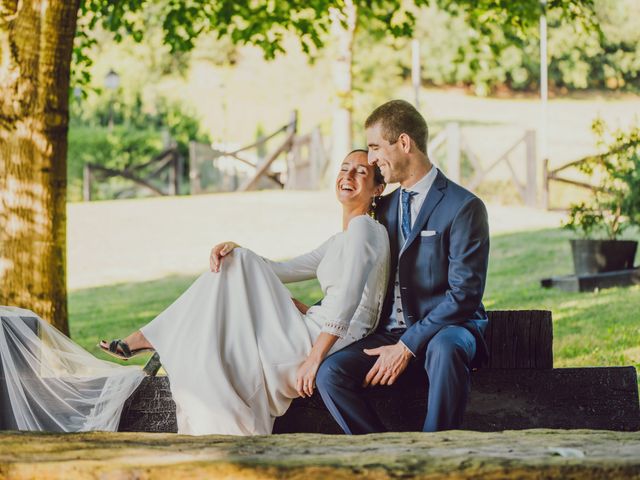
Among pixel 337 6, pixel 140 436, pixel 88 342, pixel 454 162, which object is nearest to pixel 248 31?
pixel 337 6

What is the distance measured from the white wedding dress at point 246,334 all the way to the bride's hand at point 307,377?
66mm

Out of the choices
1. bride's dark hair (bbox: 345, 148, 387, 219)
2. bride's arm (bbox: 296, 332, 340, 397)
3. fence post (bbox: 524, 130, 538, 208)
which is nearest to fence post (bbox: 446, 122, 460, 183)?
fence post (bbox: 524, 130, 538, 208)

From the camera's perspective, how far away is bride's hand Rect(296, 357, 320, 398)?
496 centimetres

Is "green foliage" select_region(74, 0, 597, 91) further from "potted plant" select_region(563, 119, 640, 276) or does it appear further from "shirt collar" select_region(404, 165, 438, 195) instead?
"shirt collar" select_region(404, 165, 438, 195)

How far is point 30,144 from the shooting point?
715 cm

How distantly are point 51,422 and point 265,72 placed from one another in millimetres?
41458

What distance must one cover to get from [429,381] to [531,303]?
702cm

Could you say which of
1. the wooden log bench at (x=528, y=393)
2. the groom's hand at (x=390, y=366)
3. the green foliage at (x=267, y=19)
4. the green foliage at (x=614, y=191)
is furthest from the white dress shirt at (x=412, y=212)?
the green foliage at (x=614, y=191)

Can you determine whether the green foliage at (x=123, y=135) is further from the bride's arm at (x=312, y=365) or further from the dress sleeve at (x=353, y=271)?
the bride's arm at (x=312, y=365)

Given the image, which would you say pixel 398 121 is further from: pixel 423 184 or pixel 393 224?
pixel 393 224

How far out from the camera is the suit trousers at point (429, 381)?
4.72 meters

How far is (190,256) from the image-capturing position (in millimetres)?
17578

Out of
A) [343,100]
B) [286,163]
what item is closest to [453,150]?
[343,100]

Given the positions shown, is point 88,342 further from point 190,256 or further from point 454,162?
point 454,162
